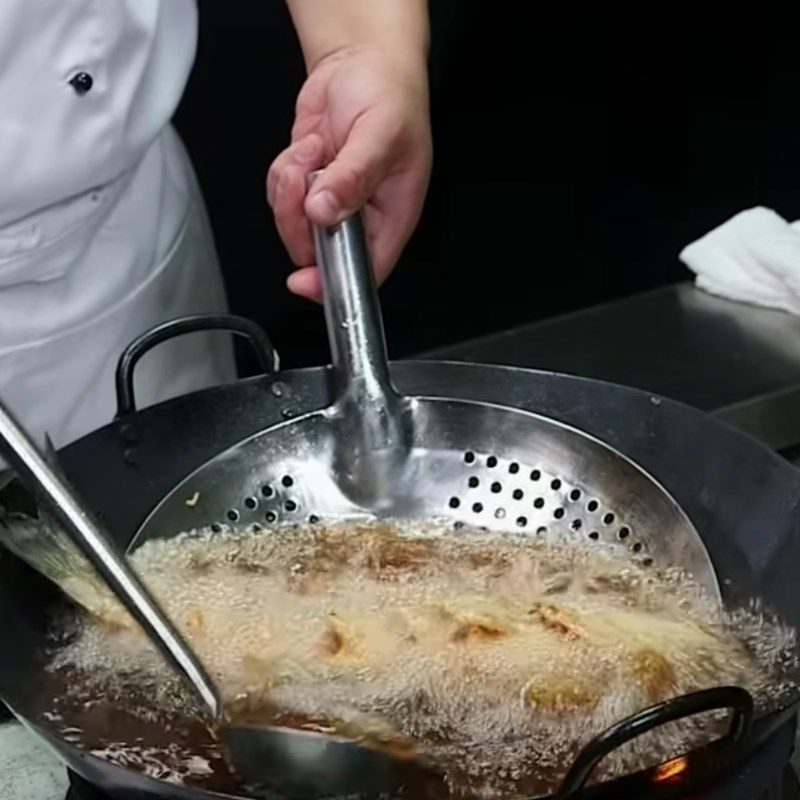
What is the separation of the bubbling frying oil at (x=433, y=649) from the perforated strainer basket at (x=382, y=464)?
0.02 metres

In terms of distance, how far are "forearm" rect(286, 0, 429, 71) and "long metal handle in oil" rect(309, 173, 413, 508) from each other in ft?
0.46

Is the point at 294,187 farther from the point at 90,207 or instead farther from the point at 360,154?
the point at 90,207

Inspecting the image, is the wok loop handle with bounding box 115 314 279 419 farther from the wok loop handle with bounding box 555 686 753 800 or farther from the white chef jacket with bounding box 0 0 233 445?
the wok loop handle with bounding box 555 686 753 800

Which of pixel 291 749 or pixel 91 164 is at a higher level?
pixel 91 164

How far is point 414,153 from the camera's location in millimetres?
805

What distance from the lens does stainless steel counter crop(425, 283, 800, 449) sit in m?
1.07

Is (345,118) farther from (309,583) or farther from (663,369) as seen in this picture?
(663,369)

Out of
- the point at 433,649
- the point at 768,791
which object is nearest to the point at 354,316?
the point at 433,649

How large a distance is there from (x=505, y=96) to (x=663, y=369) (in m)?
0.48

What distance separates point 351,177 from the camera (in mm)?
738

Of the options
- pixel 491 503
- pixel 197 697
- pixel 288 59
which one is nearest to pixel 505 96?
pixel 288 59

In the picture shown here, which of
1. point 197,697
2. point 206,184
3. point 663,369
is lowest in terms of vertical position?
point 663,369

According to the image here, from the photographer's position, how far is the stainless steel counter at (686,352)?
1066 mm

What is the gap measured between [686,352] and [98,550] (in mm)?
705
